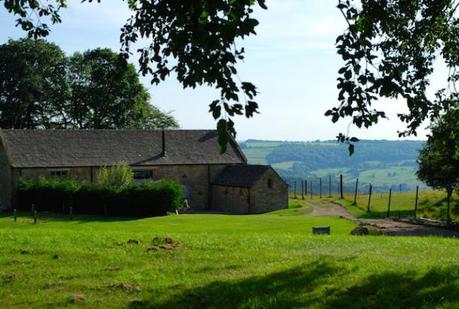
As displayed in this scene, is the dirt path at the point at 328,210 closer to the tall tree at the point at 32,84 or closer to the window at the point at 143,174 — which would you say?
the window at the point at 143,174

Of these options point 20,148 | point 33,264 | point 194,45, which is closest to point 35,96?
point 20,148

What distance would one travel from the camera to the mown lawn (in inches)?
427

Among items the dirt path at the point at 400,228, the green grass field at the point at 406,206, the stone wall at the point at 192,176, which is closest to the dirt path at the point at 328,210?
the dirt path at the point at 400,228

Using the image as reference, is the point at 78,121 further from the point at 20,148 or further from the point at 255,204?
the point at 255,204

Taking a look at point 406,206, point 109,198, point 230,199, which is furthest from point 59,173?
point 406,206

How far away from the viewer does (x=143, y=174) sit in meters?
57.9

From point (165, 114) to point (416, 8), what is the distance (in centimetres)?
6516

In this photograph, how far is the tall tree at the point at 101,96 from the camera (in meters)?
71.7

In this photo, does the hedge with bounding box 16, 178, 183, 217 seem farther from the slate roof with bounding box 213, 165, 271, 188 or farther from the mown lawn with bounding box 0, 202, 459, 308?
the mown lawn with bounding box 0, 202, 459, 308

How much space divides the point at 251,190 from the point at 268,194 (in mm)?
1984

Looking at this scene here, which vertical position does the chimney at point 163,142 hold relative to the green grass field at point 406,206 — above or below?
above

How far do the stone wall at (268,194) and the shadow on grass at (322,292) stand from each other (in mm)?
41614

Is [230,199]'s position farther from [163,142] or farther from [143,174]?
[163,142]

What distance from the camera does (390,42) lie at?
16516mm
